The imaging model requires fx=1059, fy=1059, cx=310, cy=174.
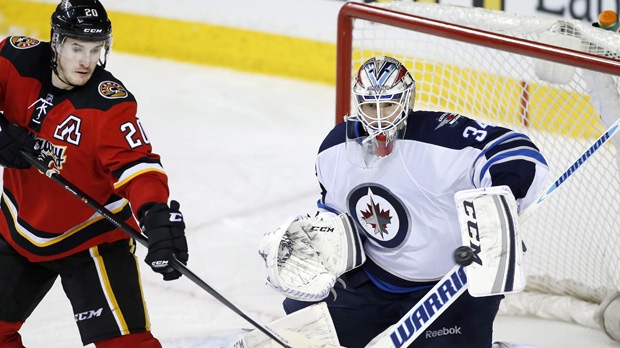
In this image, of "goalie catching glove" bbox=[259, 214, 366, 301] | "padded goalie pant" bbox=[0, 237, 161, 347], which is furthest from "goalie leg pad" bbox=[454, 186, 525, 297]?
"padded goalie pant" bbox=[0, 237, 161, 347]

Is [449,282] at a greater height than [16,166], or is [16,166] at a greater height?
[16,166]

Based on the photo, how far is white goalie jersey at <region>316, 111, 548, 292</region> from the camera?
106 inches

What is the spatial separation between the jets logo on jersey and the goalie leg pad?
347mm

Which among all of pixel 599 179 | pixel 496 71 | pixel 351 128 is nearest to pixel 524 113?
pixel 496 71

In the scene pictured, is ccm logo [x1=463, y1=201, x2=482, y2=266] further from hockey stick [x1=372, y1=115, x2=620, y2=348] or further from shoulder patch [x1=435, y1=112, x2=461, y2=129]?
shoulder patch [x1=435, y1=112, x2=461, y2=129]

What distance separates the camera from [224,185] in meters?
4.95

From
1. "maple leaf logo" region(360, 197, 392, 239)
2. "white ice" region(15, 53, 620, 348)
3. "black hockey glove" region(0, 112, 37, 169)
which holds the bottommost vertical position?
"white ice" region(15, 53, 620, 348)

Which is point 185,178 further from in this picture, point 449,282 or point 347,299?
point 449,282

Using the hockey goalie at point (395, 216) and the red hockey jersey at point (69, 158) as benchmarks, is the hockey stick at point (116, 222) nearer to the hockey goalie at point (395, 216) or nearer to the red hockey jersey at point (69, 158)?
the red hockey jersey at point (69, 158)

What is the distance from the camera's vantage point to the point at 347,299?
306cm

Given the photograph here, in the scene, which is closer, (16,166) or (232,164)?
(16,166)

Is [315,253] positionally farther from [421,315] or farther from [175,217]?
[175,217]

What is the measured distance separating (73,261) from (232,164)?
2377 mm

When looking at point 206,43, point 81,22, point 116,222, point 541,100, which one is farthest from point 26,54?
point 206,43
